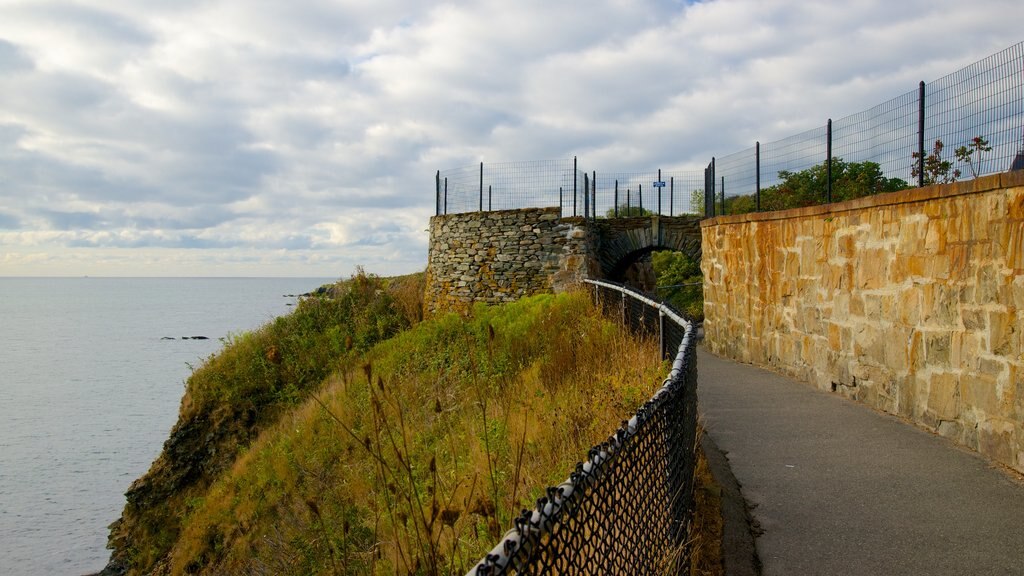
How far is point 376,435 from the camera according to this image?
3096 millimetres

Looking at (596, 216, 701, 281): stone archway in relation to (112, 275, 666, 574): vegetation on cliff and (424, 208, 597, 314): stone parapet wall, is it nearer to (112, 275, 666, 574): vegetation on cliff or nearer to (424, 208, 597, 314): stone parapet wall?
(424, 208, 597, 314): stone parapet wall

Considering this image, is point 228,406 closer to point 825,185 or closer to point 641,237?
point 641,237

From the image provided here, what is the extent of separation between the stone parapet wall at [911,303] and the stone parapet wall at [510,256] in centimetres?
1070

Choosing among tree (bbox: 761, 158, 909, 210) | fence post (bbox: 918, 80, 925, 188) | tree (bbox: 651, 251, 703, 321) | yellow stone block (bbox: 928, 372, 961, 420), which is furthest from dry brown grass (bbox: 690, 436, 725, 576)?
tree (bbox: 651, 251, 703, 321)

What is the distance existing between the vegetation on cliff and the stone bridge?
1961 millimetres

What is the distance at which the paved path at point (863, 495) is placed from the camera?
4.16 metres

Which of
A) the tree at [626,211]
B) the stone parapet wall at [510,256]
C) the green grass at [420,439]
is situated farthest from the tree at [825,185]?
the tree at [626,211]

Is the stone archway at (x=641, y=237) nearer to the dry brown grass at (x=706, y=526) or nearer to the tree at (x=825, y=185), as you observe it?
the tree at (x=825, y=185)

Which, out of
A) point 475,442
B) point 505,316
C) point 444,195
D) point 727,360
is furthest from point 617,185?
point 475,442

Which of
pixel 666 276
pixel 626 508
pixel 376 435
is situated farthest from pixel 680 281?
pixel 626 508

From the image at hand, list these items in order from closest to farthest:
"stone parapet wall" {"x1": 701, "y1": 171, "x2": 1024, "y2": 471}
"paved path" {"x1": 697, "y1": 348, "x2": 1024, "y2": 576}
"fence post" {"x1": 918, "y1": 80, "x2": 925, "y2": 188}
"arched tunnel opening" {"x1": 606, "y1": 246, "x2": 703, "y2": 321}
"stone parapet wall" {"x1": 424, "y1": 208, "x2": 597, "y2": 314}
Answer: "paved path" {"x1": 697, "y1": 348, "x2": 1024, "y2": 576} → "stone parapet wall" {"x1": 701, "y1": 171, "x2": 1024, "y2": 471} → "fence post" {"x1": 918, "y1": 80, "x2": 925, "y2": 188} → "stone parapet wall" {"x1": 424, "y1": 208, "x2": 597, "y2": 314} → "arched tunnel opening" {"x1": 606, "y1": 246, "x2": 703, "y2": 321}

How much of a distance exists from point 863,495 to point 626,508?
10.8ft

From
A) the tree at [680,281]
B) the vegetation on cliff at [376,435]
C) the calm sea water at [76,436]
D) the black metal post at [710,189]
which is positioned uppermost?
the black metal post at [710,189]

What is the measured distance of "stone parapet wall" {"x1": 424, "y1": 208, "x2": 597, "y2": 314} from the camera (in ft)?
71.5
